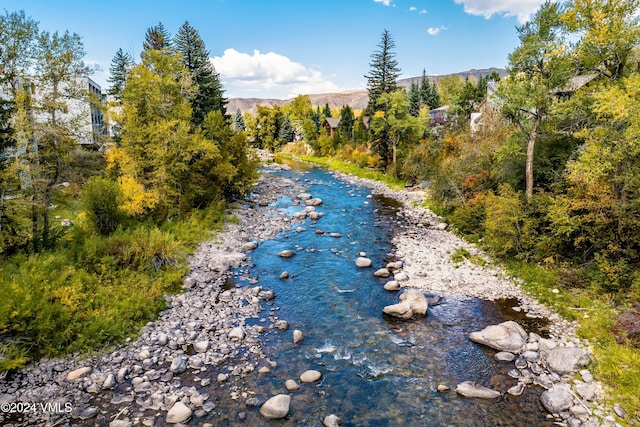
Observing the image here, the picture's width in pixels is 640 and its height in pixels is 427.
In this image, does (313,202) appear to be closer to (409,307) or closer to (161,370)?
(409,307)

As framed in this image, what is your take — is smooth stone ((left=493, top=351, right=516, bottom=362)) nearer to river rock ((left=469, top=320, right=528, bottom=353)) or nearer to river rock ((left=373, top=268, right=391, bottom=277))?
river rock ((left=469, top=320, right=528, bottom=353))

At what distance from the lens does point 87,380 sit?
379 inches

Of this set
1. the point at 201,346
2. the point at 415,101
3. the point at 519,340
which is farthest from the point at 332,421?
the point at 415,101

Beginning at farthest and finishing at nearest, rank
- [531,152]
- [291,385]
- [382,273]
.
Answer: [531,152] → [382,273] → [291,385]

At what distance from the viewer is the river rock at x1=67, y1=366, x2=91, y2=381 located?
31.6ft

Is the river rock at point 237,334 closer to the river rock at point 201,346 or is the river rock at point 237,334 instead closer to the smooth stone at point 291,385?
the river rock at point 201,346

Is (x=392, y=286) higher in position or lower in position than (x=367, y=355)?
higher

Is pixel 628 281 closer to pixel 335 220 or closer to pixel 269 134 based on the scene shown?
pixel 335 220

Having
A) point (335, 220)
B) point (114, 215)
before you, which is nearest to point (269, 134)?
point (335, 220)

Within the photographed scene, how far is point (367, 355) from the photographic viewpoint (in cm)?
1138

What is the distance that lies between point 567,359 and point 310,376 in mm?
7325

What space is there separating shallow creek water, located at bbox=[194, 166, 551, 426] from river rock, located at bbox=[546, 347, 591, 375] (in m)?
1.22

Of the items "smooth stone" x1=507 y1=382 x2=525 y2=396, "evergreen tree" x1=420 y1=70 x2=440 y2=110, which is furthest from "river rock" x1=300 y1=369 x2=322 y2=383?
"evergreen tree" x1=420 y1=70 x2=440 y2=110

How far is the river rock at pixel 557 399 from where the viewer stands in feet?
29.6
